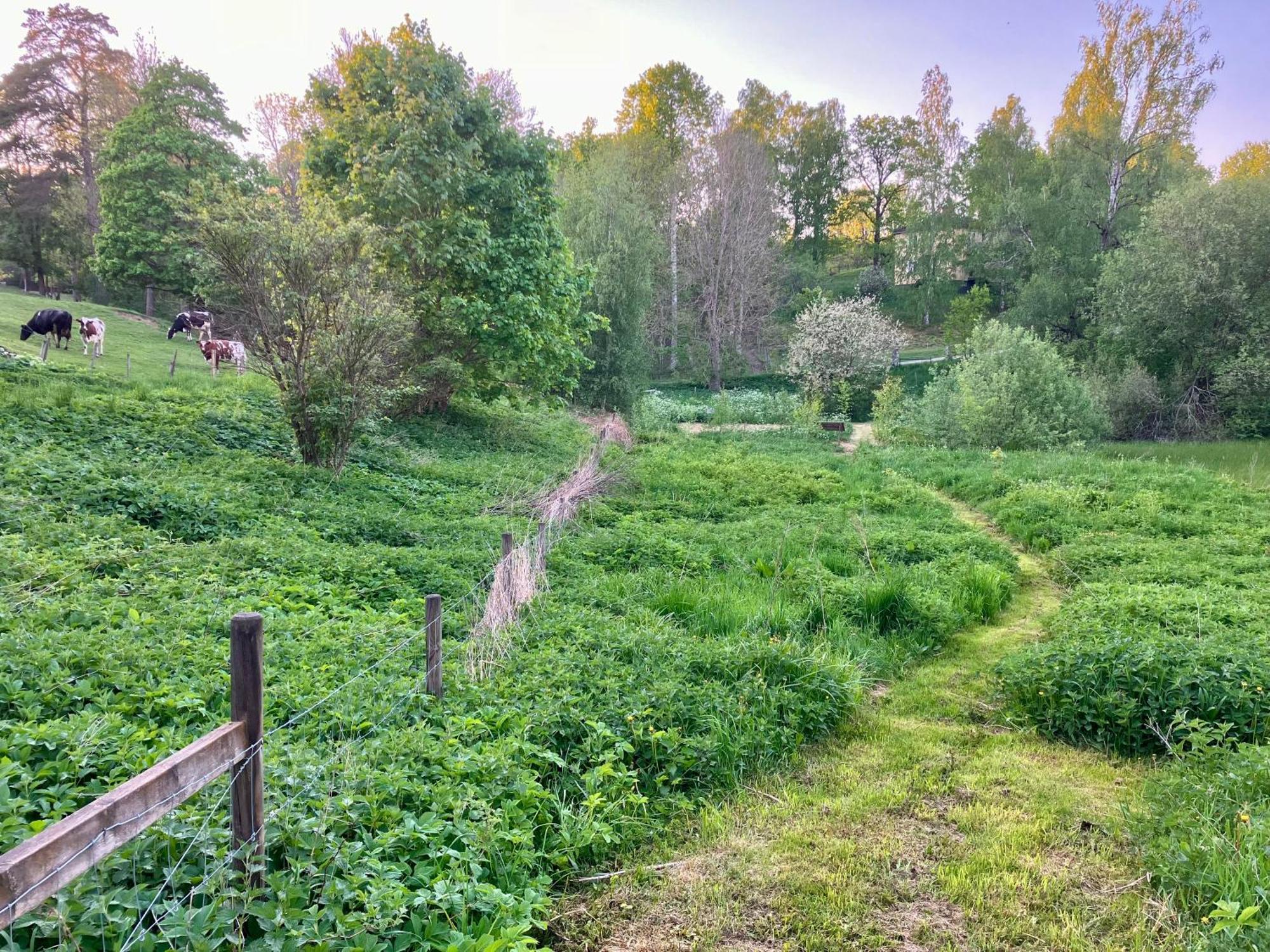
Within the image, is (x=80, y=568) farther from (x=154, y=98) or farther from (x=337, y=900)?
(x=154, y=98)

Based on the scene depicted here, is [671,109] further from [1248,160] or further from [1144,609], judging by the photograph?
[1144,609]

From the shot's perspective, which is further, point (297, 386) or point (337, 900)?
point (297, 386)

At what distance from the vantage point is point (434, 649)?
165 inches

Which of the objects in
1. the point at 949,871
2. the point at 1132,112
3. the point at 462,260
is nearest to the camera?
the point at 949,871

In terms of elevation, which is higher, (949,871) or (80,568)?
(80,568)

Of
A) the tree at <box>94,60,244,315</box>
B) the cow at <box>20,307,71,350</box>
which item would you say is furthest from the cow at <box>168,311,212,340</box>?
the cow at <box>20,307,71,350</box>

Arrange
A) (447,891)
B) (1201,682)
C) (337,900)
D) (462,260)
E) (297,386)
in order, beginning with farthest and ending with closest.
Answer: (462,260), (297,386), (1201,682), (447,891), (337,900)

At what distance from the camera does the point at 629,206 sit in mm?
26656

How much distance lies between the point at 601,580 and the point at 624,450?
36.9 ft

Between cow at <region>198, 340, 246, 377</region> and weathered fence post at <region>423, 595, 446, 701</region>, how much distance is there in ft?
52.7

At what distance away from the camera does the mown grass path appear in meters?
3.04

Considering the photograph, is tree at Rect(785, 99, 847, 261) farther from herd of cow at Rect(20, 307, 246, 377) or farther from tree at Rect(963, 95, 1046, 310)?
herd of cow at Rect(20, 307, 246, 377)

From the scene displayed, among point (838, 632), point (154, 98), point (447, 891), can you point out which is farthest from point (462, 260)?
point (154, 98)

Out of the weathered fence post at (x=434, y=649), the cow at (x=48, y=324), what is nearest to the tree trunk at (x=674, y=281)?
the cow at (x=48, y=324)
